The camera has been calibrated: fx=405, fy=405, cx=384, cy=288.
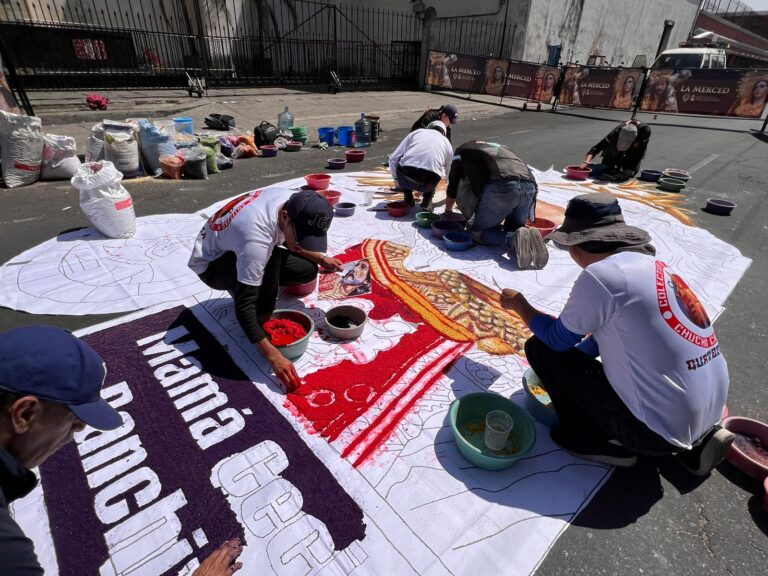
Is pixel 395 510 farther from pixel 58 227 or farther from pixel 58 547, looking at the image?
pixel 58 227

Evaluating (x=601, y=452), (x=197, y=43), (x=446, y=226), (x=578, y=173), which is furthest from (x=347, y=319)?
(x=197, y=43)

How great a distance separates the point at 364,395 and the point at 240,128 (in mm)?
9018

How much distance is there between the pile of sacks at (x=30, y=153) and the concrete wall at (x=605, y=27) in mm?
19183

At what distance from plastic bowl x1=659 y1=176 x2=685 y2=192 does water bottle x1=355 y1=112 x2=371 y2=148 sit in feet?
18.4

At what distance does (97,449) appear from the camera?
2.03 m

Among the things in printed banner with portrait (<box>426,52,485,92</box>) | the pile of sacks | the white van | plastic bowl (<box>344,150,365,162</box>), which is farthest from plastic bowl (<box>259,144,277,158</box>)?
the white van

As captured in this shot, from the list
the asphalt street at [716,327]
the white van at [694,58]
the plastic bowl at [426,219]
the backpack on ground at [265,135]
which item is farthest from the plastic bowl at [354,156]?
the white van at [694,58]

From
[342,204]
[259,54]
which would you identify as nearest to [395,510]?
[342,204]

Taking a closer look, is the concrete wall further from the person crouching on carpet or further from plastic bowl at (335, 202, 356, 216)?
the person crouching on carpet

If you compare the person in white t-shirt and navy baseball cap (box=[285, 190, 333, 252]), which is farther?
the person in white t-shirt

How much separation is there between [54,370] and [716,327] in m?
4.29

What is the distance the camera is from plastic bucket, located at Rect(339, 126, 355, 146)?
28.0 ft

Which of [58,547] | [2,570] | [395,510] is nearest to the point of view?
[2,570]

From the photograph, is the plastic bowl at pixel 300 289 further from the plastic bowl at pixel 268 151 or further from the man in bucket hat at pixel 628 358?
the plastic bowl at pixel 268 151
